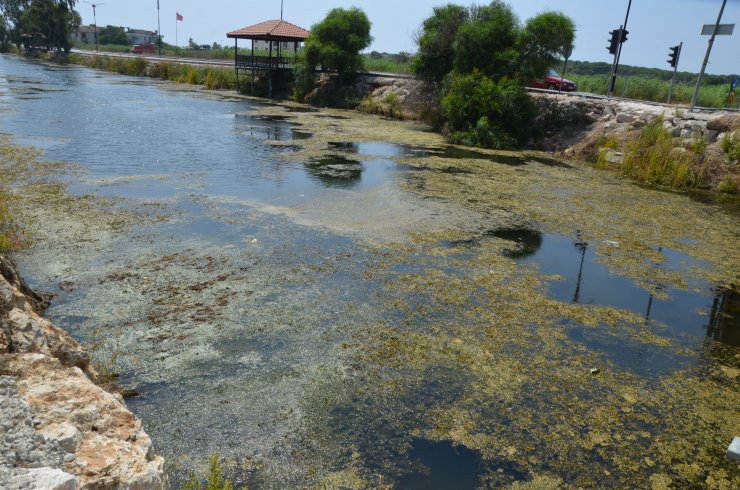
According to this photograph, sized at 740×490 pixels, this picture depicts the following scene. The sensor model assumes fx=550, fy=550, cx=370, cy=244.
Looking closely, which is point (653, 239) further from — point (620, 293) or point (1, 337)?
point (1, 337)

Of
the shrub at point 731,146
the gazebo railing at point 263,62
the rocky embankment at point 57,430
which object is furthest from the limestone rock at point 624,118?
the gazebo railing at point 263,62

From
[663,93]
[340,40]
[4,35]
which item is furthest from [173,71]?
[4,35]

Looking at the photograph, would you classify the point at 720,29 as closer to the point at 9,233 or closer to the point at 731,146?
the point at 731,146

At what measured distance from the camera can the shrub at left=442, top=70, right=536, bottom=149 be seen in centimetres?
1507

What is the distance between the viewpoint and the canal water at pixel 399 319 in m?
3.27

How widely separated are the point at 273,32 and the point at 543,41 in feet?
46.4

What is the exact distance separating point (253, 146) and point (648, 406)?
1085 cm

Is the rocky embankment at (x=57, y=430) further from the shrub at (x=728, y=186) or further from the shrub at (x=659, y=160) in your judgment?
the shrub at (x=728, y=186)

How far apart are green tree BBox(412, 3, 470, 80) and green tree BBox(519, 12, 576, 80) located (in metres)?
3.05

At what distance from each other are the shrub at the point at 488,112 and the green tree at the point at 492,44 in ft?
2.12

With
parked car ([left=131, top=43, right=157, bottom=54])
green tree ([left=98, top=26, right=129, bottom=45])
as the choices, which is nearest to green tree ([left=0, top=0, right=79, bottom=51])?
parked car ([left=131, top=43, right=157, bottom=54])

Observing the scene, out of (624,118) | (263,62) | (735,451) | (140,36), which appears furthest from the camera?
(140,36)

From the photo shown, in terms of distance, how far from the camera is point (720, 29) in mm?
12023

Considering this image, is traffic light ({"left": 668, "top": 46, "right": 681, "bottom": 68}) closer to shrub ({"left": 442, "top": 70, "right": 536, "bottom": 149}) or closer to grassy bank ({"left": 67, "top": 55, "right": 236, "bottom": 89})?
shrub ({"left": 442, "top": 70, "right": 536, "bottom": 149})
